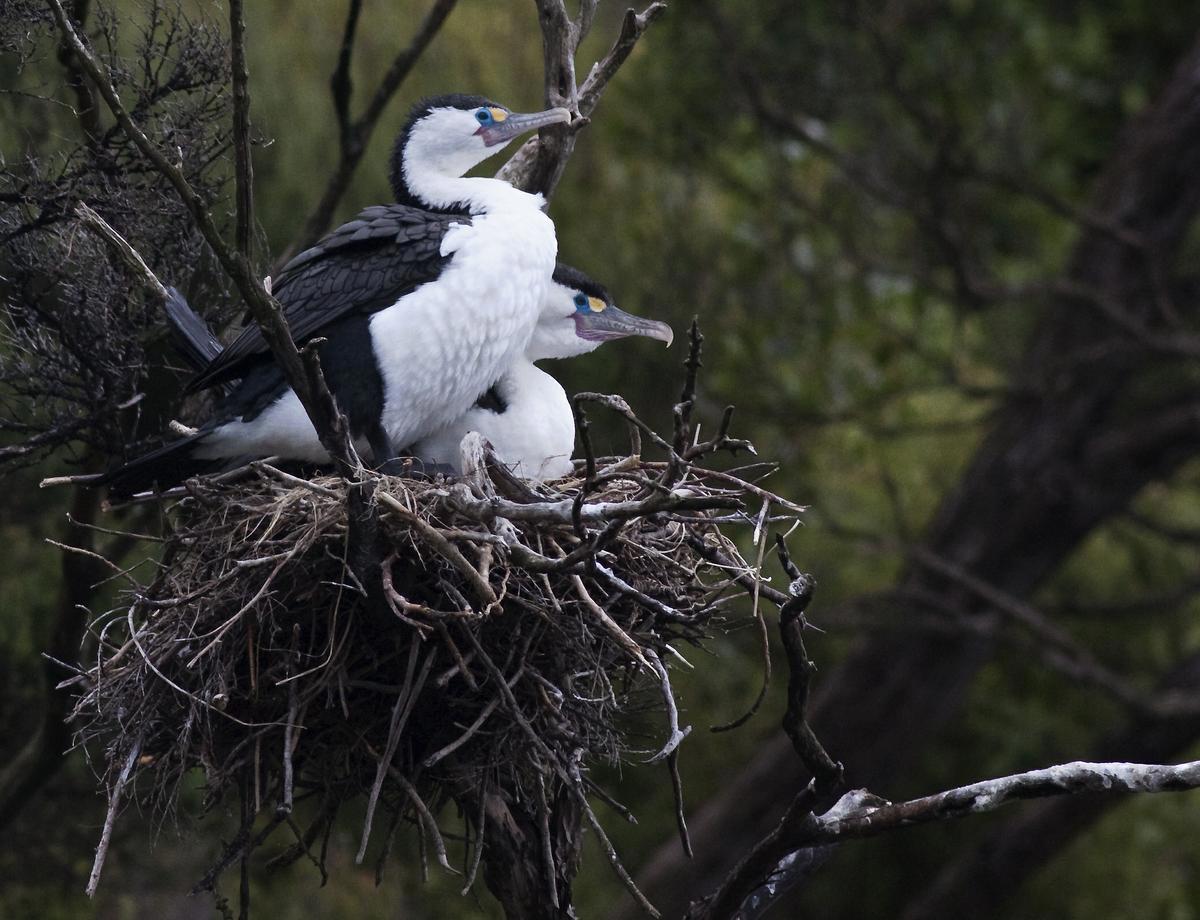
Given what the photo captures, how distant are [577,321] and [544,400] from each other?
0.93 feet

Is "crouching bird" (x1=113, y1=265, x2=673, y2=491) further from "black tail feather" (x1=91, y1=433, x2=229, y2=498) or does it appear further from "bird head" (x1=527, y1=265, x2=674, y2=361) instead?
"black tail feather" (x1=91, y1=433, x2=229, y2=498)

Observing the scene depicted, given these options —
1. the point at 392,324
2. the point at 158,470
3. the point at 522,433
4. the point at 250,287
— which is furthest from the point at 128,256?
the point at 522,433

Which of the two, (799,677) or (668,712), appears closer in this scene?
(799,677)

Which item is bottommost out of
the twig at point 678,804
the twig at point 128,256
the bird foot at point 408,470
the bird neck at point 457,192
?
the twig at point 678,804

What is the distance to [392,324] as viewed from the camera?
3.45 m

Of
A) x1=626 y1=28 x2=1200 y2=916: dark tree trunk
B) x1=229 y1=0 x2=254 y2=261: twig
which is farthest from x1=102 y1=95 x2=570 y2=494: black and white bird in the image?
x1=626 y1=28 x2=1200 y2=916: dark tree trunk

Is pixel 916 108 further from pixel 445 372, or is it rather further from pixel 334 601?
pixel 334 601

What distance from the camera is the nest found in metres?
2.96

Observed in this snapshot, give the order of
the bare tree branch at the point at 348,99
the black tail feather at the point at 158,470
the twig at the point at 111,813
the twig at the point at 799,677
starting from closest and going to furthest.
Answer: the twig at the point at 799,677
the twig at the point at 111,813
the black tail feather at the point at 158,470
the bare tree branch at the point at 348,99

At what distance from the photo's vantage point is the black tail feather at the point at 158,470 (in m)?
3.18

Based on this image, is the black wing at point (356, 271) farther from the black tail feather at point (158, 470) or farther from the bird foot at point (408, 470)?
the bird foot at point (408, 470)

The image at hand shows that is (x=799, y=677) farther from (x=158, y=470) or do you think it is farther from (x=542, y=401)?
(x=542, y=401)

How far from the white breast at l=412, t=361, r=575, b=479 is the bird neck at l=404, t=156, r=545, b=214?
1.42ft

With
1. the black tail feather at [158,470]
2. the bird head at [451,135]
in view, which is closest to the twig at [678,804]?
the black tail feather at [158,470]
